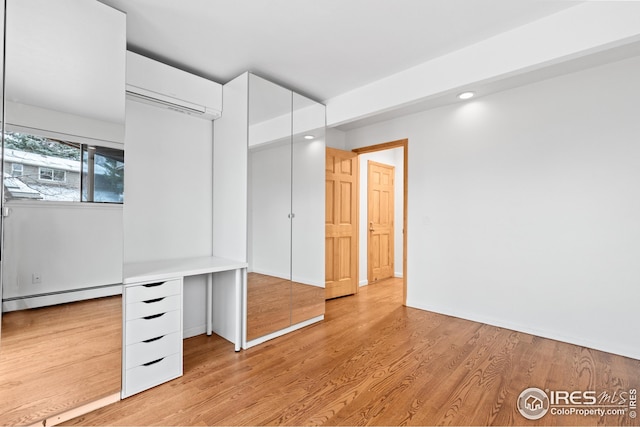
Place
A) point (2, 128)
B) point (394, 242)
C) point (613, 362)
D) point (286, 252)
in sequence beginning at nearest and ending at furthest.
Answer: point (2, 128) → point (613, 362) → point (286, 252) → point (394, 242)

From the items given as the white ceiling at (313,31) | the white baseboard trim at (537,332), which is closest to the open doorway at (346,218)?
the white baseboard trim at (537,332)

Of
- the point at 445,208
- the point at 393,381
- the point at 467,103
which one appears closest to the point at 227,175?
the point at 393,381

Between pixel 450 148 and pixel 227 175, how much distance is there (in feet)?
8.76

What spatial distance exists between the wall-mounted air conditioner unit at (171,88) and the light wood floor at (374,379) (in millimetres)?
2221

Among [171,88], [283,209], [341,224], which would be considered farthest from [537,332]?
[171,88]

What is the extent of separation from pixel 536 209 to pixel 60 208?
395 cm

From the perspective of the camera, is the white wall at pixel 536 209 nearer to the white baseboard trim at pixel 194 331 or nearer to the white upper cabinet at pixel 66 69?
the white baseboard trim at pixel 194 331

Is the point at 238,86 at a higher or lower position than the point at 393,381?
higher

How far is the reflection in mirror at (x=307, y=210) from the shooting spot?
126 inches

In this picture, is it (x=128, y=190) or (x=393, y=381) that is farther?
(x=128, y=190)

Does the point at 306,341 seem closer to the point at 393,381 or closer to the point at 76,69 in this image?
the point at 393,381

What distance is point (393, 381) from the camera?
7.27ft

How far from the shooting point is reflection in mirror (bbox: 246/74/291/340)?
278 cm

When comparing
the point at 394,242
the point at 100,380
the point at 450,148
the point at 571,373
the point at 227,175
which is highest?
the point at 450,148
